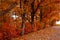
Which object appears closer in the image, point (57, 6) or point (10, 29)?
point (10, 29)

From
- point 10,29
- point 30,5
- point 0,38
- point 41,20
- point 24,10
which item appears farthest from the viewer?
point 41,20

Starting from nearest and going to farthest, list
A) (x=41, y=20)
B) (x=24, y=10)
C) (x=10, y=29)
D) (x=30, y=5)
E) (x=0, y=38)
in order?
(x=0, y=38), (x=10, y=29), (x=24, y=10), (x=30, y=5), (x=41, y=20)

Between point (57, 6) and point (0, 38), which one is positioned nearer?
point (0, 38)

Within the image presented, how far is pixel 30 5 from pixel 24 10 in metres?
3.86

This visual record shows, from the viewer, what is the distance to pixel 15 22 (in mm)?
19047

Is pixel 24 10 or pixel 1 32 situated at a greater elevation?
pixel 24 10

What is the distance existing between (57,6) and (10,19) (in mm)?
7938

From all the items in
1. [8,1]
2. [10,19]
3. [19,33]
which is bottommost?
[19,33]

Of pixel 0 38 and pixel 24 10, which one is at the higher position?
pixel 24 10

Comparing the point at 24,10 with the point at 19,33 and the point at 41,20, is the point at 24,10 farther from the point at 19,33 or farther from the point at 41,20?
the point at 41,20

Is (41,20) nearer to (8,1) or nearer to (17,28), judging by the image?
(17,28)

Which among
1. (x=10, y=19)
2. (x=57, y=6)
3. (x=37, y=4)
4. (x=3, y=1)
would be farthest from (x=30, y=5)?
(x=3, y=1)

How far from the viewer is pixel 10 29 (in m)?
17.3

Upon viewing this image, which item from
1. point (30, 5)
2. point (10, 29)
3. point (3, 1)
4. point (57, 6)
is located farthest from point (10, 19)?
point (57, 6)
